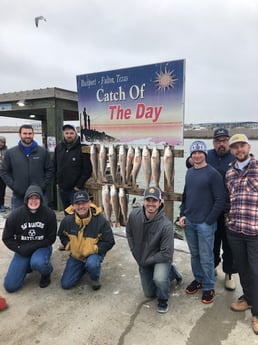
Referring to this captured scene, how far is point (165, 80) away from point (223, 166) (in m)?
1.29

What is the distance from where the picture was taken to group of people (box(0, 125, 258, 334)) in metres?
2.35

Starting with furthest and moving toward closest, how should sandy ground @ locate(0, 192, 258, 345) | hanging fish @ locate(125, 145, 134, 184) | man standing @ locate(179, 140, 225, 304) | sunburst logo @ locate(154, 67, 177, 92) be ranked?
hanging fish @ locate(125, 145, 134, 184)
sunburst logo @ locate(154, 67, 177, 92)
man standing @ locate(179, 140, 225, 304)
sandy ground @ locate(0, 192, 258, 345)

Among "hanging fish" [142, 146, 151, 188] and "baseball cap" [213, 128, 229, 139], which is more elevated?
"baseball cap" [213, 128, 229, 139]

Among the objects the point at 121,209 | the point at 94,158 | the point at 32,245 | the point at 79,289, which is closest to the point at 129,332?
the point at 79,289

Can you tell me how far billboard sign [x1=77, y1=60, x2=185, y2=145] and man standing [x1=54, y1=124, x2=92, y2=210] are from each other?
29 cm

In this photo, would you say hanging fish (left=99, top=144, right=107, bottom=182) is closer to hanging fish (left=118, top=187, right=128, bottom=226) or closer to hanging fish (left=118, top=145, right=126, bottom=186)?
hanging fish (left=118, top=145, right=126, bottom=186)

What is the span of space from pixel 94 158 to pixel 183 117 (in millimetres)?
1303

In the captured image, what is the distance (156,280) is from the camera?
101 inches

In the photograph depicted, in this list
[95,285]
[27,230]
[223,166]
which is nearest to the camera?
[223,166]

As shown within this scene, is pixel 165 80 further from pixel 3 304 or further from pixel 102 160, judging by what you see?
pixel 3 304

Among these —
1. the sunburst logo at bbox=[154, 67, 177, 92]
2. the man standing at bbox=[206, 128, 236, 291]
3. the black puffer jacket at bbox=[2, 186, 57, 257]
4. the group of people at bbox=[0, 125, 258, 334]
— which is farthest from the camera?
the sunburst logo at bbox=[154, 67, 177, 92]

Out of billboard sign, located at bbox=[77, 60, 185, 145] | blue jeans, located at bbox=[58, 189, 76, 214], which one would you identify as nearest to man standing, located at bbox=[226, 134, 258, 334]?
billboard sign, located at bbox=[77, 60, 185, 145]

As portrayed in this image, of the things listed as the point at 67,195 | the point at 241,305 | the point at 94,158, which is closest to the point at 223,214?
the point at 241,305

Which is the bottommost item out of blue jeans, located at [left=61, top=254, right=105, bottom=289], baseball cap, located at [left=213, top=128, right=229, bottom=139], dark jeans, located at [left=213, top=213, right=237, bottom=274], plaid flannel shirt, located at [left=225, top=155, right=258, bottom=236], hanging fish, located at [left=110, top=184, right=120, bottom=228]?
blue jeans, located at [left=61, top=254, right=105, bottom=289]
